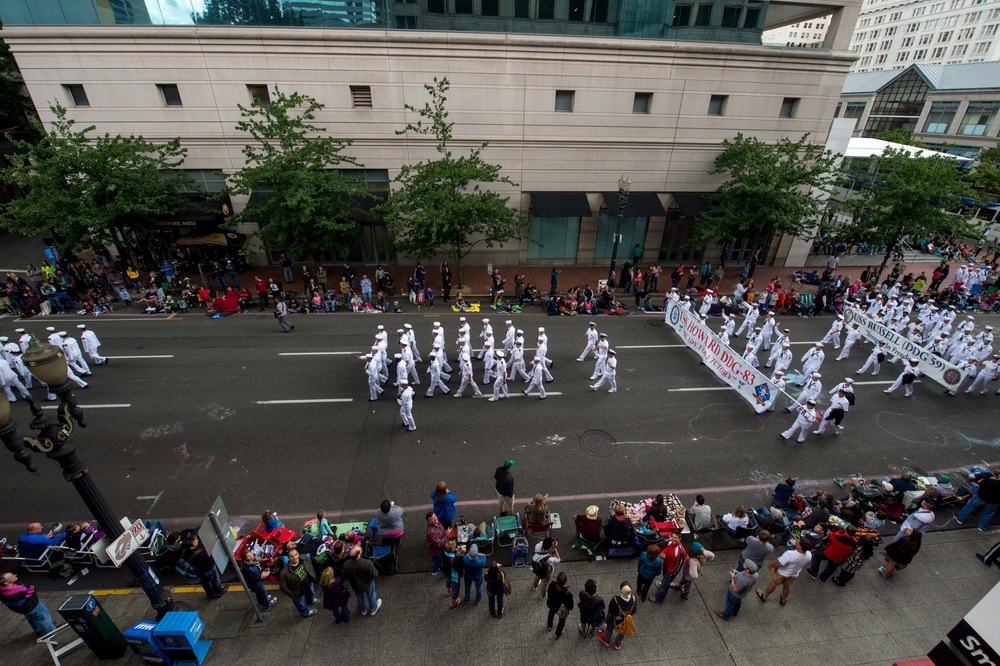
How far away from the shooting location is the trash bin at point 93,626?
6.63 m

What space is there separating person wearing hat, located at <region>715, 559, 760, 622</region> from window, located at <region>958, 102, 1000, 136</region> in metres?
60.1

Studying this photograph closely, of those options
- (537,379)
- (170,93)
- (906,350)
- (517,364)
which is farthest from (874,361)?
(170,93)

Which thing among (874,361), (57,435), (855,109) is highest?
(855,109)

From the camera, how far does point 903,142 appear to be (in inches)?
1576

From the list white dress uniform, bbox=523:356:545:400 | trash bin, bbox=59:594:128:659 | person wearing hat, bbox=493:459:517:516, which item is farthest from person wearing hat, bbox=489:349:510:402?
trash bin, bbox=59:594:128:659

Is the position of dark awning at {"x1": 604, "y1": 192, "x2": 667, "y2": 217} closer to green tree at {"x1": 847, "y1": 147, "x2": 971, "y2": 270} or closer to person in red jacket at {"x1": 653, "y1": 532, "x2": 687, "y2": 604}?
green tree at {"x1": 847, "y1": 147, "x2": 971, "y2": 270}

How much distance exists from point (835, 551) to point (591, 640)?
4569 mm

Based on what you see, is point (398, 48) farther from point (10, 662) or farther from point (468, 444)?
point (10, 662)

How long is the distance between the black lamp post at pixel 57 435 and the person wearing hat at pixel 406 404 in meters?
5.91

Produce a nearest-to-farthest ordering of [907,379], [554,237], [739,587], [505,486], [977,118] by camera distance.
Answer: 1. [739,587]
2. [505,486]
3. [907,379]
4. [554,237]
5. [977,118]

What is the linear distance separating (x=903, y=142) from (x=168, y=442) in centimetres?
5461

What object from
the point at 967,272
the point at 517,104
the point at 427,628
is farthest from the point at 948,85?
the point at 427,628

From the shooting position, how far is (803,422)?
12.1 metres

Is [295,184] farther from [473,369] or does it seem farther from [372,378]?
[473,369]
